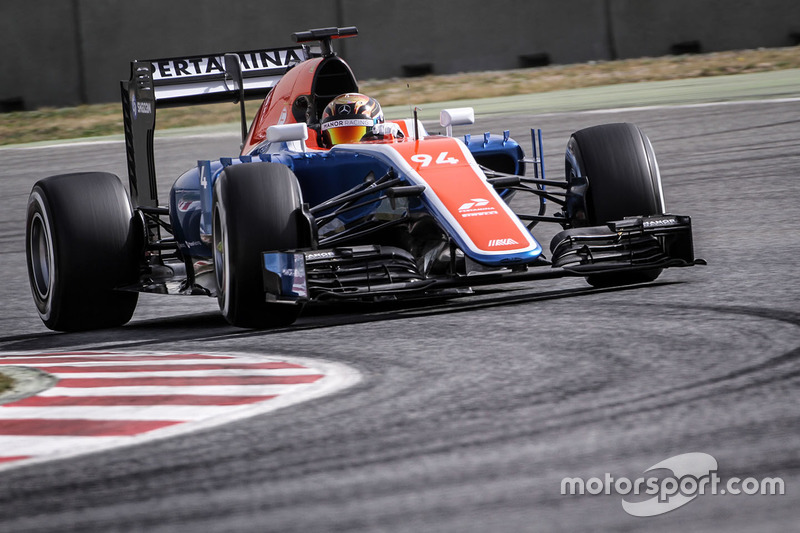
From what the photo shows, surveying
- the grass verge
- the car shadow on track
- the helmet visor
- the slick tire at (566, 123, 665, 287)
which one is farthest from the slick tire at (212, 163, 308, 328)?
the grass verge

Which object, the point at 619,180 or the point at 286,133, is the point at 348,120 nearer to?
the point at 286,133

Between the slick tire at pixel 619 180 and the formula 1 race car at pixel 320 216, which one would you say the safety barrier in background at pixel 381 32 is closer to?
the formula 1 race car at pixel 320 216

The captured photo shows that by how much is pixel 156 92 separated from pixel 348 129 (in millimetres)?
1468

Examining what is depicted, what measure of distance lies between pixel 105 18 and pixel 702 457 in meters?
23.1

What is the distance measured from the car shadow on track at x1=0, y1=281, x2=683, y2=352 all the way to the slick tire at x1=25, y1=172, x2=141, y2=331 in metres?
0.12

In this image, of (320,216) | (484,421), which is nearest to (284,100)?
(320,216)

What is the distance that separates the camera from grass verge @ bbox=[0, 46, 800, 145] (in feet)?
77.0

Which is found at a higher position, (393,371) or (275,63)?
(275,63)

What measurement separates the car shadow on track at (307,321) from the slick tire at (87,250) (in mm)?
120

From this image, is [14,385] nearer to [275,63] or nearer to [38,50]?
[275,63]

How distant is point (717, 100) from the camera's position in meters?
19.4

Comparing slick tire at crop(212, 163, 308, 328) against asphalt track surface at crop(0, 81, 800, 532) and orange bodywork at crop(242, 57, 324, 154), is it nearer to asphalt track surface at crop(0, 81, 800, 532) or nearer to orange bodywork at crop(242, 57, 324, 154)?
asphalt track surface at crop(0, 81, 800, 532)

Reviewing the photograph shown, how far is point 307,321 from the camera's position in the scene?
7.31 metres

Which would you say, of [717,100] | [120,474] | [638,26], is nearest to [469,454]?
[120,474]
